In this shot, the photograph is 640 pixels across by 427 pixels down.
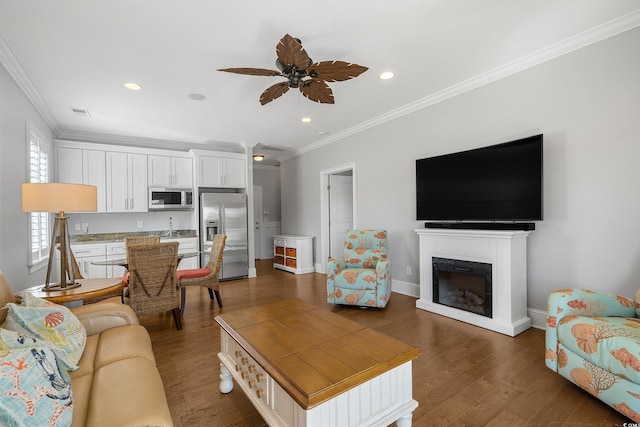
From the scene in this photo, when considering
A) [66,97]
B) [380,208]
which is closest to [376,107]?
[380,208]

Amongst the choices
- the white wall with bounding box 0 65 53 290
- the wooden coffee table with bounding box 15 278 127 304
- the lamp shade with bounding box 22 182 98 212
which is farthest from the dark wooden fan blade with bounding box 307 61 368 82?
the white wall with bounding box 0 65 53 290

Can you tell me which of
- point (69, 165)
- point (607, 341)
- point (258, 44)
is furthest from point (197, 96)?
point (607, 341)

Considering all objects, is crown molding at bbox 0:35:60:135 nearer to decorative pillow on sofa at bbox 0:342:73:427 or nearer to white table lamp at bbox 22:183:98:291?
white table lamp at bbox 22:183:98:291

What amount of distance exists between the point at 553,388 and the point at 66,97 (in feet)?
17.9

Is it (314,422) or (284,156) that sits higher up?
(284,156)

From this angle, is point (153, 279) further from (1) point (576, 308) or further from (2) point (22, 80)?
(1) point (576, 308)

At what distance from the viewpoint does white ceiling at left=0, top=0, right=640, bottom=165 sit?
6.99 ft

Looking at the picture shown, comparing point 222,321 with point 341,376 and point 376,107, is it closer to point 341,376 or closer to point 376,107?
point 341,376

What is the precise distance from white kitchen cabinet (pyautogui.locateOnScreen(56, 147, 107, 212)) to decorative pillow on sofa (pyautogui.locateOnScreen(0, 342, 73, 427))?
15.1 feet

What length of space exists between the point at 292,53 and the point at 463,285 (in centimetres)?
285

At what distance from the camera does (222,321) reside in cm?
204

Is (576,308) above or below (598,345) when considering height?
above

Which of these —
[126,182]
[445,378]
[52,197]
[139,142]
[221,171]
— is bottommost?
[445,378]

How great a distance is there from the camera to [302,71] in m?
2.37
